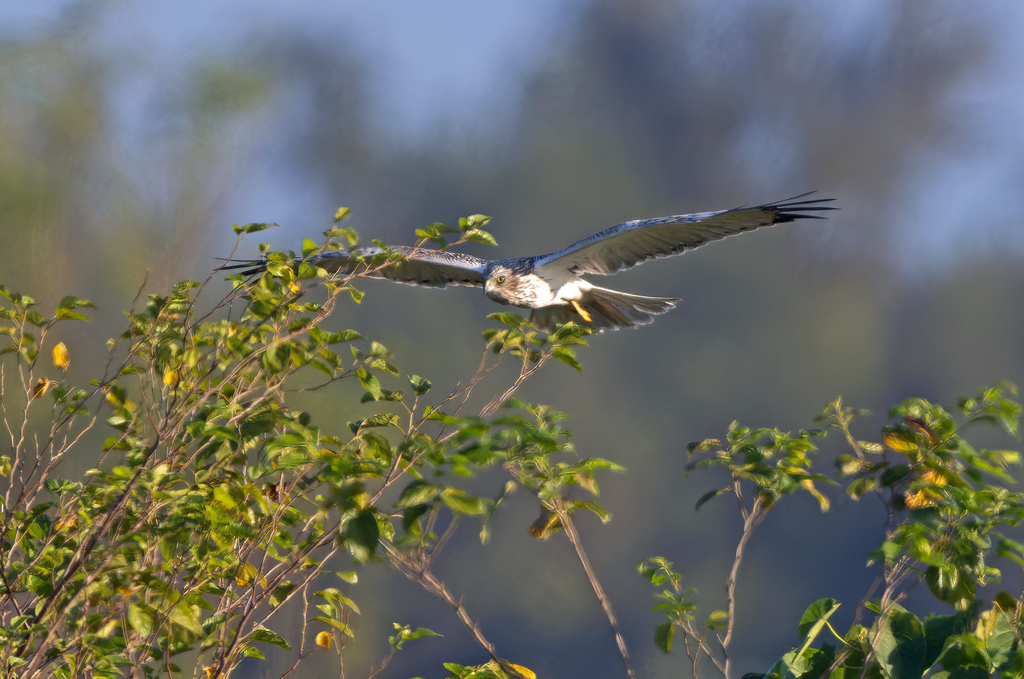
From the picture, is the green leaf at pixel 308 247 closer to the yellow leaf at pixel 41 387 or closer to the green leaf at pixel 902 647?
the yellow leaf at pixel 41 387

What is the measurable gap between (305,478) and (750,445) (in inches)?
39.8

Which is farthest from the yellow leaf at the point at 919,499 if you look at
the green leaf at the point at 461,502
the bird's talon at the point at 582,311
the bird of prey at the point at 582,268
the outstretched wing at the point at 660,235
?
the bird's talon at the point at 582,311

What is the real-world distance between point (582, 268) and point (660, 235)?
0.47m

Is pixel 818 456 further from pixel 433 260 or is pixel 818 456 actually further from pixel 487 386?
pixel 433 260

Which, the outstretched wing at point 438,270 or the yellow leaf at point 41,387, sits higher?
the outstretched wing at point 438,270

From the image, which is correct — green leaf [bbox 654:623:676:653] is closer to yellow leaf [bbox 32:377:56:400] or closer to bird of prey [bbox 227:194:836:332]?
bird of prey [bbox 227:194:836:332]

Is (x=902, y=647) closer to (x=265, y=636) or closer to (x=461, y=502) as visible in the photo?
(x=461, y=502)

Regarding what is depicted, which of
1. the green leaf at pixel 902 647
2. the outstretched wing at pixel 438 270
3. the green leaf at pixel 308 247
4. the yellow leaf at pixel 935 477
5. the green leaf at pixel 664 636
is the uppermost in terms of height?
the outstretched wing at pixel 438 270

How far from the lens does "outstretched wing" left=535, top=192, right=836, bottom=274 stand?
2824 mm

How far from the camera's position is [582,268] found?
11.8ft

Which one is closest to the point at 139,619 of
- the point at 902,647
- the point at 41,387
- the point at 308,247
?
the point at 308,247

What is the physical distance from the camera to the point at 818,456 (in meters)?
5.70

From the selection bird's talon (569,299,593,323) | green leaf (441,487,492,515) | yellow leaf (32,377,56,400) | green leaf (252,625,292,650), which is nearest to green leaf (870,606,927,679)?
green leaf (441,487,492,515)

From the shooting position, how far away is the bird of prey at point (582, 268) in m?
3.00
